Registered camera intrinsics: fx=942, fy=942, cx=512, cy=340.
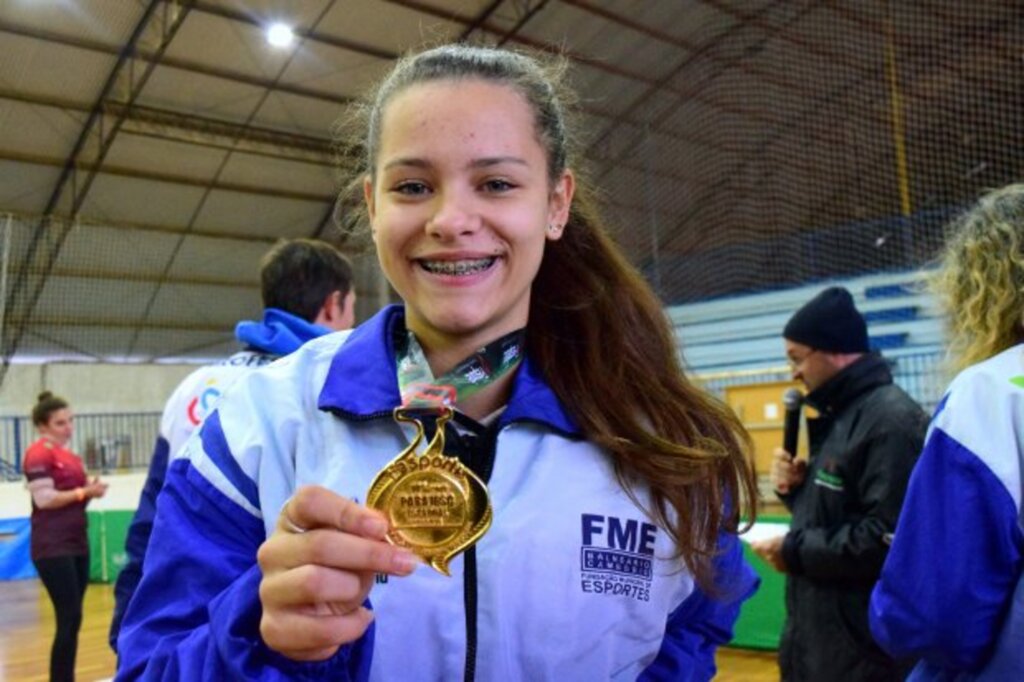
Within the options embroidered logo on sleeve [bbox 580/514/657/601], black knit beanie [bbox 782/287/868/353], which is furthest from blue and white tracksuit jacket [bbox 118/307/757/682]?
black knit beanie [bbox 782/287/868/353]

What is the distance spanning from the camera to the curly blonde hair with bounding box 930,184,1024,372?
1.59 m

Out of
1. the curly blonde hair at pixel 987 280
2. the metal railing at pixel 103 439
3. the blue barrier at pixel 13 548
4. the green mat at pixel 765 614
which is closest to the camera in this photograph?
the curly blonde hair at pixel 987 280

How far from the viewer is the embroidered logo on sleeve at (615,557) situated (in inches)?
41.3

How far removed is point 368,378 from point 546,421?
206 mm

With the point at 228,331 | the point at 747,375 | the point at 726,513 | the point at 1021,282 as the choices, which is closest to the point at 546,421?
the point at 726,513

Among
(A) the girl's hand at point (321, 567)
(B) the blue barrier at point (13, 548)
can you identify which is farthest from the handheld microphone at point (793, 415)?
(B) the blue barrier at point (13, 548)

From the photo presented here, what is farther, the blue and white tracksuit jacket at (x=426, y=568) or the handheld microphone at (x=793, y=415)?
the handheld microphone at (x=793, y=415)

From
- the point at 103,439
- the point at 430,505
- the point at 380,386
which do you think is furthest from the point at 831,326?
the point at 103,439

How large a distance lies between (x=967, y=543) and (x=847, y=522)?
3.37ft

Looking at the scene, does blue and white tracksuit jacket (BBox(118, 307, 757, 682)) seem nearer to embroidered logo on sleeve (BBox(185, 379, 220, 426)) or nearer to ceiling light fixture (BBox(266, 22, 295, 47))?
embroidered logo on sleeve (BBox(185, 379, 220, 426))

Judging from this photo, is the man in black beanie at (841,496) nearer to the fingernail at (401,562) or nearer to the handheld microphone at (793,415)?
the handheld microphone at (793,415)

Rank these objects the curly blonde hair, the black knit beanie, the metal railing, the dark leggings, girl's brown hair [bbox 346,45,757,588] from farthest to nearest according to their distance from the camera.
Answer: the metal railing, the dark leggings, the black knit beanie, the curly blonde hair, girl's brown hair [bbox 346,45,757,588]

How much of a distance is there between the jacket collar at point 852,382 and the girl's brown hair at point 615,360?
134 centimetres

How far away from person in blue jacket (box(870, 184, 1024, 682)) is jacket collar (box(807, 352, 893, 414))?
99cm
